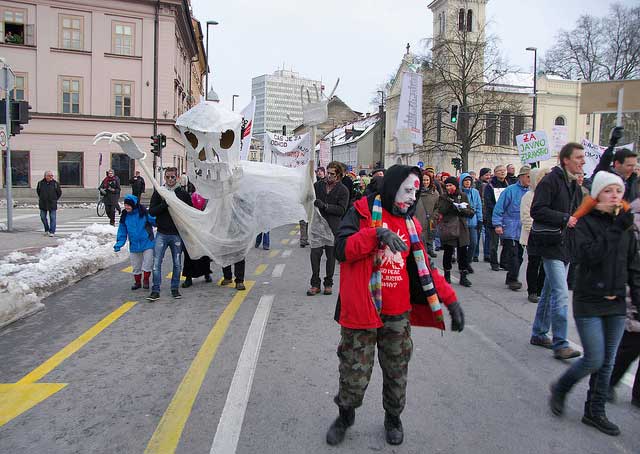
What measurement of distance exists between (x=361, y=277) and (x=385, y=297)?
0.71 feet

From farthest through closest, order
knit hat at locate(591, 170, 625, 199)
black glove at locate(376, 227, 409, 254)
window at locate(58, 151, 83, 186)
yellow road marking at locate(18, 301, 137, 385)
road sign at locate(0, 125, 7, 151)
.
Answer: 1. window at locate(58, 151, 83, 186)
2. road sign at locate(0, 125, 7, 151)
3. yellow road marking at locate(18, 301, 137, 385)
4. knit hat at locate(591, 170, 625, 199)
5. black glove at locate(376, 227, 409, 254)

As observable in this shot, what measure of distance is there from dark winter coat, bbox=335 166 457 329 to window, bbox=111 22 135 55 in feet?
123

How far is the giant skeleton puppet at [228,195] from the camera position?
7.86 metres

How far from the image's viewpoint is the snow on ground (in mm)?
6945

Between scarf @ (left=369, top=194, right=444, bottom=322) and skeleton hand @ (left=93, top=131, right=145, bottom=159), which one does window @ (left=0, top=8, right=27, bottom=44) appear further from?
scarf @ (left=369, top=194, right=444, bottom=322)

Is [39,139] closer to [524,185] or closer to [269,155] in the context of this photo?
[269,155]

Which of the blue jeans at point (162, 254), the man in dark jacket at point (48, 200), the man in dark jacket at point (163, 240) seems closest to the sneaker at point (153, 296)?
the man in dark jacket at point (163, 240)

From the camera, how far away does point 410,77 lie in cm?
1509

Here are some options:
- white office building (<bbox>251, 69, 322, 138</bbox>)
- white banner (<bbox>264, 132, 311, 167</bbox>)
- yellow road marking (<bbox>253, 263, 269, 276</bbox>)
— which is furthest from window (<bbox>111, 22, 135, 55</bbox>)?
white office building (<bbox>251, 69, 322, 138</bbox>)

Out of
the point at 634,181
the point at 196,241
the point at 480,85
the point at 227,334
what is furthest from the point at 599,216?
the point at 480,85

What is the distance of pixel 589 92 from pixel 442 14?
5885cm

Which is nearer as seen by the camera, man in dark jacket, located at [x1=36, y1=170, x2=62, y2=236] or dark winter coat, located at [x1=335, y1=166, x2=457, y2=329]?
dark winter coat, located at [x1=335, y1=166, x2=457, y2=329]

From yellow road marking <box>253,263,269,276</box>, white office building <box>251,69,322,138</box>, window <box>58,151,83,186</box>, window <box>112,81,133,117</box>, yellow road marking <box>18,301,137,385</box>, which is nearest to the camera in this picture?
yellow road marking <box>18,301,137,385</box>

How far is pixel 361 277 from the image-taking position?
3473mm
